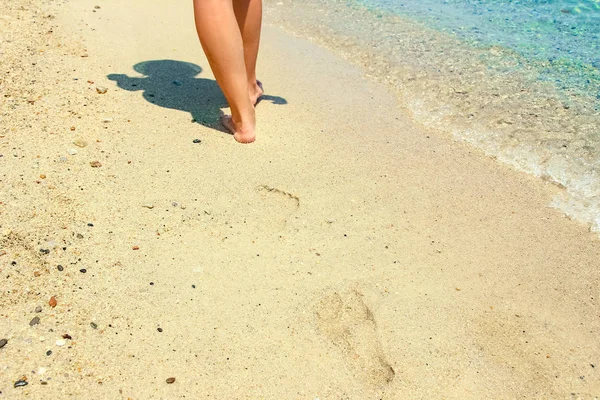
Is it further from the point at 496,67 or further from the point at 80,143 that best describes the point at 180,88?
the point at 496,67

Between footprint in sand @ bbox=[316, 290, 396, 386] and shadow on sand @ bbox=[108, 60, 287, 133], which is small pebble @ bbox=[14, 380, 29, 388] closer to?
footprint in sand @ bbox=[316, 290, 396, 386]

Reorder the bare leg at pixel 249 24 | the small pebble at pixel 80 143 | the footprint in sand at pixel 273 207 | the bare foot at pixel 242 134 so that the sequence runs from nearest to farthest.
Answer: the footprint in sand at pixel 273 207 → the small pebble at pixel 80 143 → the bare foot at pixel 242 134 → the bare leg at pixel 249 24

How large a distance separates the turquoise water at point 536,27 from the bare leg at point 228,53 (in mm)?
2201

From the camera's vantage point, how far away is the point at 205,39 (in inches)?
104

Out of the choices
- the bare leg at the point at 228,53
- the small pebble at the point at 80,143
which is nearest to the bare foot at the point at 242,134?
the bare leg at the point at 228,53

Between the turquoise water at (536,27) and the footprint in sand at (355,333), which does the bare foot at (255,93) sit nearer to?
the footprint in sand at (355,333)

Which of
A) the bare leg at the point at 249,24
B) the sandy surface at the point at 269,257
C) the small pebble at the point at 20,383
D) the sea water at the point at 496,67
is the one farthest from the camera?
the sea water at the point at 496,67

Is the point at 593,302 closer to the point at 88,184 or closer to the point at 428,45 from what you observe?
the point at 88,184

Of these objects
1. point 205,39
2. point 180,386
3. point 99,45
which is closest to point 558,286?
point 180,386

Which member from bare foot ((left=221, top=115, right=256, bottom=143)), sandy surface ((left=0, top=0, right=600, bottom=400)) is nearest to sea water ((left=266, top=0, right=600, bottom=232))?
sandy surface ((left=0, top=0, right=600, bottom=400))

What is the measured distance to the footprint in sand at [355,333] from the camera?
68.4 inches

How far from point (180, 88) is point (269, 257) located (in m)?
1.58

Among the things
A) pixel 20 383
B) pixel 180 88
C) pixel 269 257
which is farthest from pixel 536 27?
pixel 20 383

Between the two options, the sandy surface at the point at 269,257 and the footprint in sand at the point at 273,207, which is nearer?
the sandy surface at the point at 269,257
